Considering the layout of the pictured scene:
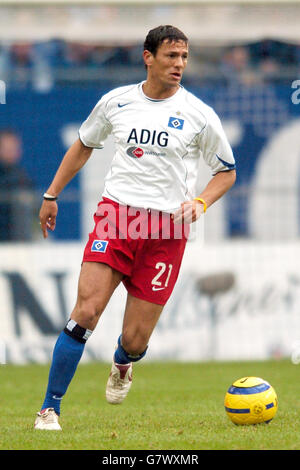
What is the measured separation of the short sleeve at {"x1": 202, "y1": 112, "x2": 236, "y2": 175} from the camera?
657cm

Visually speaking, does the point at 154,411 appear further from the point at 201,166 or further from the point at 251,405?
the point at 201,166

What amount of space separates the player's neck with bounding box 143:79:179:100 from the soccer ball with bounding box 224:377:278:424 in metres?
2.06

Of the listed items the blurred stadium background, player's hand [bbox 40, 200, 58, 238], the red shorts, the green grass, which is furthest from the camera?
the blurred stadium background

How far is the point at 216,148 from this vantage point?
21.7ft

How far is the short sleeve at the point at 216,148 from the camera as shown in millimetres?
6574

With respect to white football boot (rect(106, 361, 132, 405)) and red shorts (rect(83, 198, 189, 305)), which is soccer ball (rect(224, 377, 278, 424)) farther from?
white football boot (rect(106, 361, 132, 405))

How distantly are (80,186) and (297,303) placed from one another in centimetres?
327

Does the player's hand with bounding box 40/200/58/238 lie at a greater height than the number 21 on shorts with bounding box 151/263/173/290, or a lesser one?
greater

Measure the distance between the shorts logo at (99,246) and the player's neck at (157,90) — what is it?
1061 mm

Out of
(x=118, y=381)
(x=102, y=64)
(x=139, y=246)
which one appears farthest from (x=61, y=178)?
(x=102, y=64)

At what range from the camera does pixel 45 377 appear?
36.0ft

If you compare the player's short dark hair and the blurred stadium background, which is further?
the blurred stadium background

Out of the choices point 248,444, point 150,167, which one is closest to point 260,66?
point 150,167

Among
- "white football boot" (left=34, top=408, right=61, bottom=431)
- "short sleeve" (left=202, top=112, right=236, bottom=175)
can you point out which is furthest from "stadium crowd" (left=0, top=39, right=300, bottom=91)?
"white football boot" (left=34, top=408, right=61, bottom=431)
